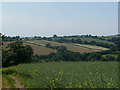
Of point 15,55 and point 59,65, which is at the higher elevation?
point 59,65

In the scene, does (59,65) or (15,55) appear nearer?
(59,65)

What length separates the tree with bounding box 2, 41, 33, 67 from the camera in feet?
86.5

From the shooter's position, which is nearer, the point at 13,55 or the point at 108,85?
the point at 108,85

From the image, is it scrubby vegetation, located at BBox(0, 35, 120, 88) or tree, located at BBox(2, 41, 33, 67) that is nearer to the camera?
scrubby vegetation, located at BBox(0, 35, 120, 88)

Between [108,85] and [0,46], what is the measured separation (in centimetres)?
2176

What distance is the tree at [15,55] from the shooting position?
26.4 metres

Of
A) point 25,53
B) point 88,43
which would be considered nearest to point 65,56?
point 25,53

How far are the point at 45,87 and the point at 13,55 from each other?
1938 cm

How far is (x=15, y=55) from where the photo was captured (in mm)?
27234

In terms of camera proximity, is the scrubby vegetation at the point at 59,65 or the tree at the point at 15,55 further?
the tree at the point at 15,55

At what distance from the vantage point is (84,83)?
8070mm

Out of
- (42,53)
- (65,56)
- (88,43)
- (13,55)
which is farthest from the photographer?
(88,43)

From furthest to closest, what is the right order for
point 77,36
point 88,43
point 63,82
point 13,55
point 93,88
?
point 77,36 → point 88,43 → point 13,55 → point 63,82 → point 93,88

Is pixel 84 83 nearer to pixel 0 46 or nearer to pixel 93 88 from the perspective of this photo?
pixel 93 88
